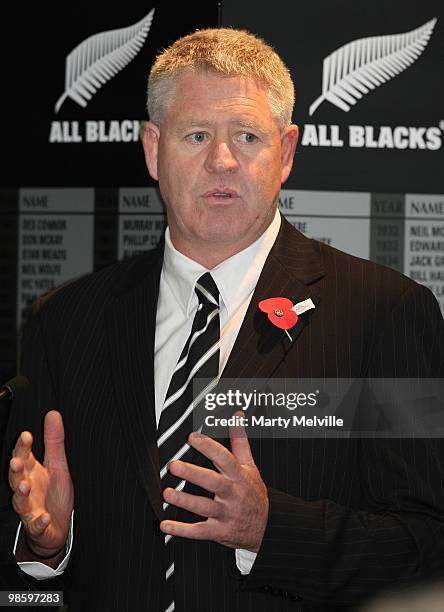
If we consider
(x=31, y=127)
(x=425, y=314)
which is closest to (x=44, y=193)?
(x=31, y=127)

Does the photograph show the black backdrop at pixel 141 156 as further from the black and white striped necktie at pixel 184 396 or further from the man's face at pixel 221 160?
the black and white striped necktie at pixel 184 396

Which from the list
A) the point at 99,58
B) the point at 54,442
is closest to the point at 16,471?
the point at 54,442

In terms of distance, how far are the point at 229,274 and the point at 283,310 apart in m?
0.22

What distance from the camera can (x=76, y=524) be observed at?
2.37 meters

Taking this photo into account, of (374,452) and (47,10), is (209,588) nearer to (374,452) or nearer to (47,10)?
(374,452)

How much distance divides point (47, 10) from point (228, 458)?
2.51 m

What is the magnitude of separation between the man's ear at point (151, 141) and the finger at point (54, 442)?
0.82 m

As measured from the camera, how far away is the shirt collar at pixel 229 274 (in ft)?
7.93

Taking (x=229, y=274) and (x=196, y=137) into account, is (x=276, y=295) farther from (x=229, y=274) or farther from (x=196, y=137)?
(x=196, y=137)

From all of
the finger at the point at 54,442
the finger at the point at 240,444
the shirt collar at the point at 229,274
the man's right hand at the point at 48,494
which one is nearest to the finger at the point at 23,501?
the man's right hand at the point at 48,494

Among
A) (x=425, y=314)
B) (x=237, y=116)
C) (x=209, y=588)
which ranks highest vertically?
(x=237, y=116)

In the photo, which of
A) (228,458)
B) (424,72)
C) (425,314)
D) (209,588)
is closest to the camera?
(228,458)

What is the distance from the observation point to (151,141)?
2570 mm

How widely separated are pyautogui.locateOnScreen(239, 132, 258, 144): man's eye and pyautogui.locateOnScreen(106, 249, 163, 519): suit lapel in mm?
452
